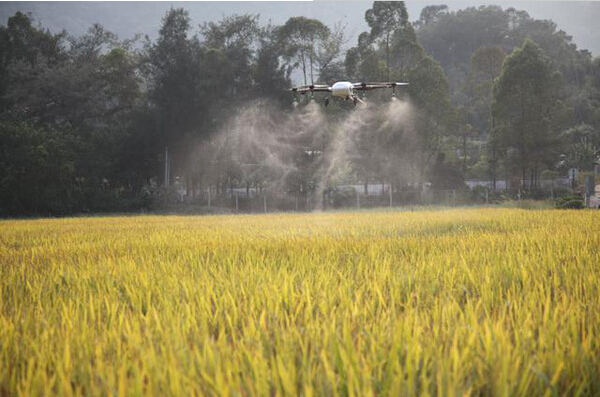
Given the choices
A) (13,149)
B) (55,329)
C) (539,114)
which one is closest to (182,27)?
(13,149)

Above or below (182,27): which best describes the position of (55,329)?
below

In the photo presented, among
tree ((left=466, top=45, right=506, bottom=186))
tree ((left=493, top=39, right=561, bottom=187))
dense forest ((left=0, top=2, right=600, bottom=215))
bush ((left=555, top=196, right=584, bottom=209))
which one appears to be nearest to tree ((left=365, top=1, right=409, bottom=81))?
dense forest ((left=0, top=2, right=600, bottom=215))

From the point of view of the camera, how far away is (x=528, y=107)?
37.8 m

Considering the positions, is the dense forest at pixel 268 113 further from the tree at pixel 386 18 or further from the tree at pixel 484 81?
the tree at pixel 484 81

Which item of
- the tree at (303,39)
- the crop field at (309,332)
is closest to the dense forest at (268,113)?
the tree at (303,39)

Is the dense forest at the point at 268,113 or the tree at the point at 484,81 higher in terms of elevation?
the tree at the point at 484,81

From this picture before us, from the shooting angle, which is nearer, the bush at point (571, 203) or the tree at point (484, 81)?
the bush at point (571, 203)

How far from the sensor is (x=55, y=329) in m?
2.54

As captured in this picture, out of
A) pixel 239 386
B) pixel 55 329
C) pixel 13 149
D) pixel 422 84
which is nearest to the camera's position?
pixel 239 386

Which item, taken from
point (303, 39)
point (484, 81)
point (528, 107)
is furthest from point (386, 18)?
point (484, 81)

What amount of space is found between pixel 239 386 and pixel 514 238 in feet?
19.8

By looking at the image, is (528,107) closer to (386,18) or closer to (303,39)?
(386,18)

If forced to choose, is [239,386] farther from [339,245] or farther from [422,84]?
[422,84]

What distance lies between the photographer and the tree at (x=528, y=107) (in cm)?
3747
